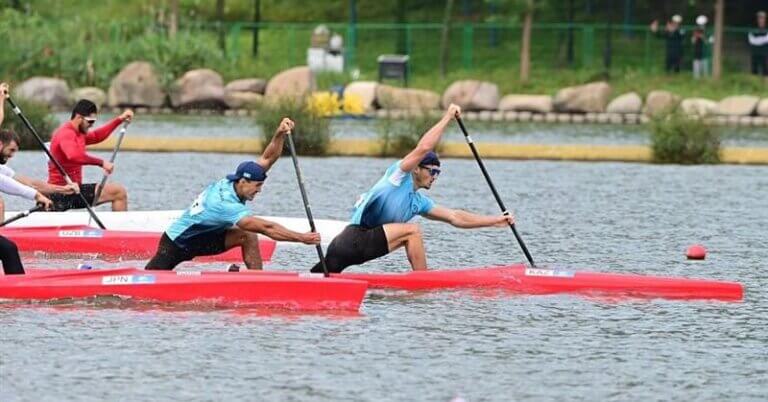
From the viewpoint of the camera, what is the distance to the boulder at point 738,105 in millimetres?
51219

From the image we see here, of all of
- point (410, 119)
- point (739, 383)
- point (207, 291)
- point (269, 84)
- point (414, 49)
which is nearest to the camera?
point (739, 383)

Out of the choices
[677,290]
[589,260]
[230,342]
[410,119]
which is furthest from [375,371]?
[410,119]

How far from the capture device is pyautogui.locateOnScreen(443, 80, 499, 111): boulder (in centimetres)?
5344

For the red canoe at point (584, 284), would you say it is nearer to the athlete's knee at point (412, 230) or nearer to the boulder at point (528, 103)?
the athlete's knee at point (412, 230)

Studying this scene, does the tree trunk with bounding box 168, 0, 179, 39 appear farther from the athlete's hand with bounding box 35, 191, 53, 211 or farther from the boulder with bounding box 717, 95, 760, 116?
the athlete's hand with bounding box 35, 191, 53, 211

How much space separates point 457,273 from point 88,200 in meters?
6.42

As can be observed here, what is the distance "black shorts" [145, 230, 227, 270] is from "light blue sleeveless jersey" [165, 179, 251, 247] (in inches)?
2.0

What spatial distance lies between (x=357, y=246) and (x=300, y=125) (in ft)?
63.5

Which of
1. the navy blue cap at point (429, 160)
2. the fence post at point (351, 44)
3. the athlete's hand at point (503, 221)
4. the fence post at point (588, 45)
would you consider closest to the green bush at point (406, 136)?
the athlete's hand at point (503, 221)

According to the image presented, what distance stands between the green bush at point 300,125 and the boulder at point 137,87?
15.9 m

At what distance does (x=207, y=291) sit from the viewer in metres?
18.2

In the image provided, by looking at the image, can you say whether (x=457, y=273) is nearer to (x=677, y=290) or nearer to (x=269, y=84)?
(x=677, y=290)

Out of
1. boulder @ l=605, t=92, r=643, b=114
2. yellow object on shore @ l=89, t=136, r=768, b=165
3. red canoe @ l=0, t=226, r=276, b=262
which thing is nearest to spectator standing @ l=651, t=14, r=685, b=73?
boulder @ l=605, t=92, r=643, b=114

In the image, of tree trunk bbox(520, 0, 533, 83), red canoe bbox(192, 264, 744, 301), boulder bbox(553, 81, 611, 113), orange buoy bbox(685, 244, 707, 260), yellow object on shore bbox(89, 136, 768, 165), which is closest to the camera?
red canoe bbox(192, 264, 744, 301)
